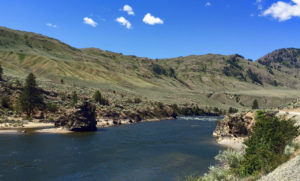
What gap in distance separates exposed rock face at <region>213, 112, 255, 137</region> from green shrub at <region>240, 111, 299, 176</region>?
2702 centimetres

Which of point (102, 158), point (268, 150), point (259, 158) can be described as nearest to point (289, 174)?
point (259, 158)

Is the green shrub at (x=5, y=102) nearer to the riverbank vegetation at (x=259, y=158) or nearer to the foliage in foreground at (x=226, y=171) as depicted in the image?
the foliage in foreground at (x=226, y=171)

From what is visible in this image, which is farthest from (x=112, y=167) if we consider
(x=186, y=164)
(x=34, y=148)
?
(x=34, y=148)

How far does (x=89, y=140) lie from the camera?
59.7m

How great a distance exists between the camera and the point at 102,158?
143 feet

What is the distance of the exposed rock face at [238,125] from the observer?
59656 millimetres

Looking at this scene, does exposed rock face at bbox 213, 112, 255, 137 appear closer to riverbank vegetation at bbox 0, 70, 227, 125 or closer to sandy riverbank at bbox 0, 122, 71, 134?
riverbank vegetation at bbox 0, 70, 227, 125

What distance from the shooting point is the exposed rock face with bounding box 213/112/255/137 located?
5966 cm

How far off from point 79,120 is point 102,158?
34922 mm

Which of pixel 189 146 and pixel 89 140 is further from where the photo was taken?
pixel 89 140

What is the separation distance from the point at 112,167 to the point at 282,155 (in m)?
24.3

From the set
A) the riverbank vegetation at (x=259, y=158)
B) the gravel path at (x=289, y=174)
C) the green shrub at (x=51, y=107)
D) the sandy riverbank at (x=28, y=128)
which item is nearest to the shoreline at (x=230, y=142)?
the riverbank vegetation at (x=259, y=158)

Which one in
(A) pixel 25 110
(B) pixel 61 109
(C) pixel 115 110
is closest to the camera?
(A) pixel 25 110

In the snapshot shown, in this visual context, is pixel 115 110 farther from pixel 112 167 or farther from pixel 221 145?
pixel 112 167
